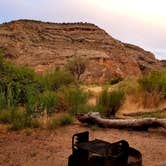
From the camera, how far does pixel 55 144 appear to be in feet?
35.9

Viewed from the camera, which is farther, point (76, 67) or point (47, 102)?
point (76, 67)

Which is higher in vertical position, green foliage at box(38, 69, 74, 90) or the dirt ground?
green foliage at box(38, 69, 74, 90)

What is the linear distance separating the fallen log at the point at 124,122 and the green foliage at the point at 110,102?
7.50 feet

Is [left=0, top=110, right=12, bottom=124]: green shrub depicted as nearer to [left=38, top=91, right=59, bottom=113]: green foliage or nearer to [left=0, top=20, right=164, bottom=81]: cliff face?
[left=38, top=91, right=59, bottom=113]: green foliage

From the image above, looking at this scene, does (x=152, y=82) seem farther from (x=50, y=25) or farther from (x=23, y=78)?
(x=50, y=25)

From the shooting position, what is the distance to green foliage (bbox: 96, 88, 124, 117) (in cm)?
1581

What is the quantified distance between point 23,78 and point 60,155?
30.3ft

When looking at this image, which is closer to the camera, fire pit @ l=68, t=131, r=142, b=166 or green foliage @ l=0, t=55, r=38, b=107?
fire pit @ l=68, t=131, r=142, b=166

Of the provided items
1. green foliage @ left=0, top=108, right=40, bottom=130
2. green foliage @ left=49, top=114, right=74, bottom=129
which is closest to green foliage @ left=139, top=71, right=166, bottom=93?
green foliage @ left=49, top=114, right=74, bottom=129

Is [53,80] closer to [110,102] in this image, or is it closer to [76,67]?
[110,102]

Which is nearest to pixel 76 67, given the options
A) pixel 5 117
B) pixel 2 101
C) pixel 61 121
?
pixel 2 101

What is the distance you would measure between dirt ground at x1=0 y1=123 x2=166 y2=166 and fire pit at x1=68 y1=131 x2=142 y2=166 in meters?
1.10

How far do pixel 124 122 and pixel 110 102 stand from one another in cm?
339

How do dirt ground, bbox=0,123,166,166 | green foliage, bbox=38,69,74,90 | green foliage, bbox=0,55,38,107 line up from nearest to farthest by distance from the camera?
1. dirt ground, bbox=0,123,166,166
2. green foliage, bbox=0,55,38,107
3. green foliage, bbox=38,69,74,90
